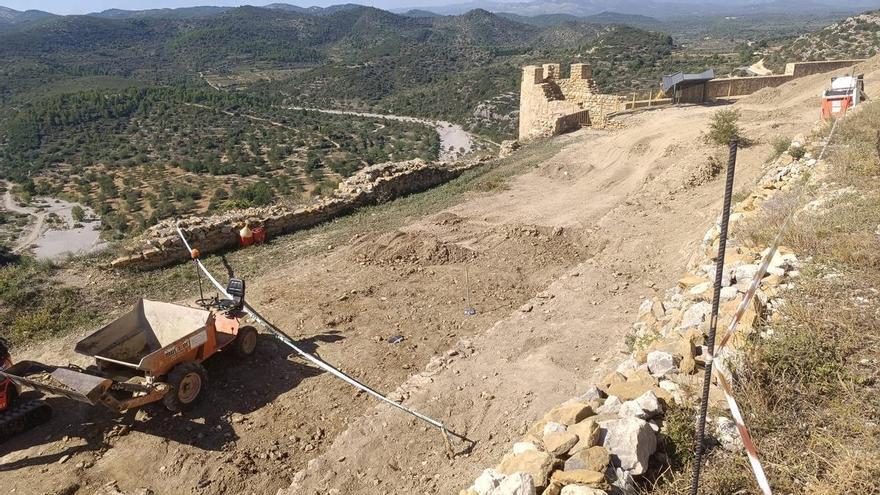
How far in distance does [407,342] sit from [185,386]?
117 inches

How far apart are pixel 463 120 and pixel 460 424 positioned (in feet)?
239

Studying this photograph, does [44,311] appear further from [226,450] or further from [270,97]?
[270,97]

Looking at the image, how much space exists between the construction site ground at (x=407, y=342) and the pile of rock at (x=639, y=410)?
3.96ft

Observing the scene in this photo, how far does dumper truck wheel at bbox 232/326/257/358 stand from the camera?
7.36 meters

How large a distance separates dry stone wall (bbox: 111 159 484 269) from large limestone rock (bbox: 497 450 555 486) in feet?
31.2

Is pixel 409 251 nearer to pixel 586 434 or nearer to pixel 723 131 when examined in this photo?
pixel 586 434

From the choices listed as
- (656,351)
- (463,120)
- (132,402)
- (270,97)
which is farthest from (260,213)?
(270,97)

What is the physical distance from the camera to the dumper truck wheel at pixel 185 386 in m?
6.26

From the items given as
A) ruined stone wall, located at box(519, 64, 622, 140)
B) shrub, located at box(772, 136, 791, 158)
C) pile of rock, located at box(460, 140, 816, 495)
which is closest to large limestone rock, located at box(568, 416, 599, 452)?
pile of rock, located at box(460, 140, 816, 495)

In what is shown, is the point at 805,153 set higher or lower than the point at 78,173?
higher

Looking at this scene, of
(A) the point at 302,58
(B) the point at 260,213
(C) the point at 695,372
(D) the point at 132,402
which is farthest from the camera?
(A) the point at 302,58

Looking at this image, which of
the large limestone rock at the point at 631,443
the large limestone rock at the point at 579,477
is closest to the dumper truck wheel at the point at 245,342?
the large limestone rock at the point at 579,477

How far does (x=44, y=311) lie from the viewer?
29.9 feet

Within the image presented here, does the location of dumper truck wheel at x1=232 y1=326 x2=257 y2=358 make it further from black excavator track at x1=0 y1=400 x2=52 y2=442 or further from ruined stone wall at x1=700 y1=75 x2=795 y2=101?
ruined stone wall at x1=700 y1=75 x2=795 y2=101
